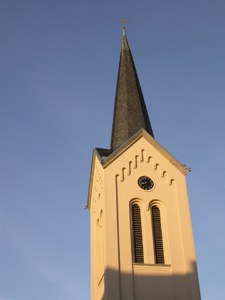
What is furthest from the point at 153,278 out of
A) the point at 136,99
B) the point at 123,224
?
the point at 136,99

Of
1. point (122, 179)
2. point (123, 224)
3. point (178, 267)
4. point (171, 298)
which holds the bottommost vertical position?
point (171, 298)

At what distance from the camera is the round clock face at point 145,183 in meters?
23.0

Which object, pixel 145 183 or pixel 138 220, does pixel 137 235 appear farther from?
pixel 145 183

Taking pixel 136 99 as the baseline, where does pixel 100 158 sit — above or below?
below

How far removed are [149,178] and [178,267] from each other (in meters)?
4.88

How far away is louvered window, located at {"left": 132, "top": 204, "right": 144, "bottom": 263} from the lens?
20844mm

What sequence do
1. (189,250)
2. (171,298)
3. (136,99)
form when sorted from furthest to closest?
(136,99) → (189,250) → (171,298)

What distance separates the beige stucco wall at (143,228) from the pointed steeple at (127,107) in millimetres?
1346

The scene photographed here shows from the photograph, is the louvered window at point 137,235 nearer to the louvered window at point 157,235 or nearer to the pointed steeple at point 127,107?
the louvered window at point 157,235

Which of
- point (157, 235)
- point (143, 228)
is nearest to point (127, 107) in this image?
point (143, 228)

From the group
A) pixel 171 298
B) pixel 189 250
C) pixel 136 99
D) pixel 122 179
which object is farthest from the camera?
pixel 136 99

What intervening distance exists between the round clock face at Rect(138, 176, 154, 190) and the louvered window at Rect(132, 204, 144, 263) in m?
1.13

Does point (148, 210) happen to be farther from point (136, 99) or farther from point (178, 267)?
point (136, 99)

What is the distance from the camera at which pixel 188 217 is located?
2236 centimetres
